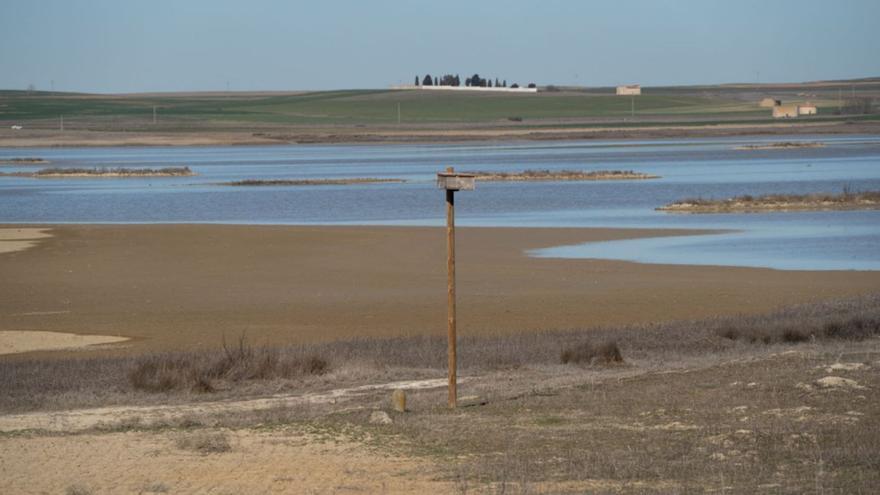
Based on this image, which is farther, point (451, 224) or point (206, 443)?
point (451, 224)

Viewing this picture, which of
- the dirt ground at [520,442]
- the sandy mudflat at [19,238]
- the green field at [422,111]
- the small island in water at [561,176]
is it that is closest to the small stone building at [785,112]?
the green field at [422,111]

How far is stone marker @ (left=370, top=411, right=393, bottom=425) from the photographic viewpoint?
39.4 feet

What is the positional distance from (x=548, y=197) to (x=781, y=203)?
9.92 meters

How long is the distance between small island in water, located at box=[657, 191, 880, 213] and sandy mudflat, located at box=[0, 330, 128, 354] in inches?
989

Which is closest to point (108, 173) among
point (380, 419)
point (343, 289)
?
point (343, 289)

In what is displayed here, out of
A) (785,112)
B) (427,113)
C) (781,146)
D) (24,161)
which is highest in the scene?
(427,113)

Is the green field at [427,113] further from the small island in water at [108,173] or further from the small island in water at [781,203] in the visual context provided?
the small island in water at [781,203]

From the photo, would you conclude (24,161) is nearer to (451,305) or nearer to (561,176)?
(561,176)

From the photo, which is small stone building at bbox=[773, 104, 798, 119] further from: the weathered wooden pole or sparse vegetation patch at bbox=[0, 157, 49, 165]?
the weathered wooden pole

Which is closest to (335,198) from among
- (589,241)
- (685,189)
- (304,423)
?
(685,189)

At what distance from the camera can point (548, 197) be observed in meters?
49.6

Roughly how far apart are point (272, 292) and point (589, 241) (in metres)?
10.8

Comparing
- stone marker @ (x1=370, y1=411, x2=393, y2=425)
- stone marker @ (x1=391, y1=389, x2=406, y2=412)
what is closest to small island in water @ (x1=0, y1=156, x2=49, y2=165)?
stone marker @ (x1=391, y1=389, x2=406, y2=412)

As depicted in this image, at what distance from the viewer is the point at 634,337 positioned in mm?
17156
